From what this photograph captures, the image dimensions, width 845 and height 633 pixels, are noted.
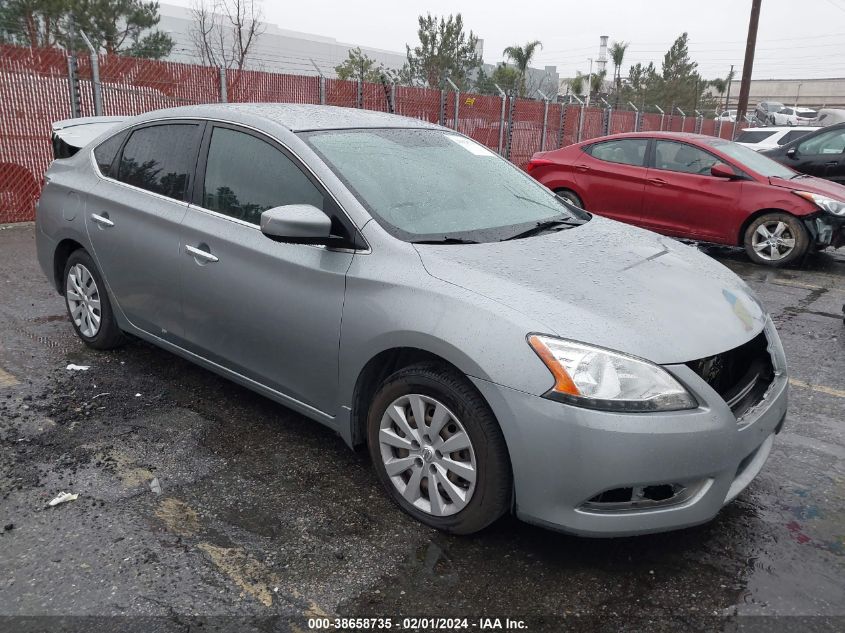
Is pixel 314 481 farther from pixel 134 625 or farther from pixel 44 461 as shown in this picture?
pixel 44 461

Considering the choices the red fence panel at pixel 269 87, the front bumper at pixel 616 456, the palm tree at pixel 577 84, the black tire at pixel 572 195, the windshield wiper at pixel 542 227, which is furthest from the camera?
the palm tree at pixel 577 84

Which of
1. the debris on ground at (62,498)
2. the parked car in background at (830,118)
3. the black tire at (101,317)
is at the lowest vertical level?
the debris on ground at (62,498)

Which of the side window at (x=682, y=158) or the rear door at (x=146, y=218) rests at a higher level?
the side window at (x=682, y=158)

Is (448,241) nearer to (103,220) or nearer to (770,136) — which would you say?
(103,220)

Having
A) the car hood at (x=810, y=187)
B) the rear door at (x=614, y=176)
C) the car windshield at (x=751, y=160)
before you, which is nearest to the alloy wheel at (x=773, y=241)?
the car hood at (x=810, y=187)

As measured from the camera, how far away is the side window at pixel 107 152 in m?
4.45

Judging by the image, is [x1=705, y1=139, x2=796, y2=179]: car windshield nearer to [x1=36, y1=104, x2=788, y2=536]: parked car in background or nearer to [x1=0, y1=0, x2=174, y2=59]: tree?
[x1=36, y1=104, x2=788, y2=536]: parked car in background

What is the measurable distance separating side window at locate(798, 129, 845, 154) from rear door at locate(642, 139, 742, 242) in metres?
4.02

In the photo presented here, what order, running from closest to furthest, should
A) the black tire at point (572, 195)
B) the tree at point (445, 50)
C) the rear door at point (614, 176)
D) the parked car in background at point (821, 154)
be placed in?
1. the rear door at point (614, 176)
2. the black tire at point (572, 195)
3. the parked car in background at point (821, 154)
4. the tree at point (445, 50)

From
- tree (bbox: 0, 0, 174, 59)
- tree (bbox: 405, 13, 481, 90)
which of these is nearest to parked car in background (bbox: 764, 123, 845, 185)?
tree (bbox: 0, 0, 174, 59)

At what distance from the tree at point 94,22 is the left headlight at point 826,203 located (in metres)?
21.8

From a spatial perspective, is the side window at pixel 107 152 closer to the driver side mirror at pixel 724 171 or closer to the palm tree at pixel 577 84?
the driver side mirror at pixel 724 171

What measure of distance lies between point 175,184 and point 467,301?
6.89 feet

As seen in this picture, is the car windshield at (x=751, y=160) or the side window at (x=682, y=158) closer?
the car windshield at (x=751, y=160)
